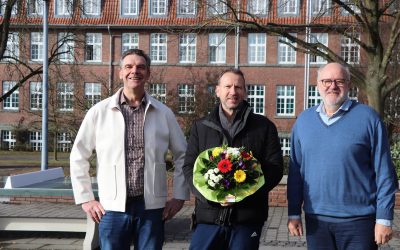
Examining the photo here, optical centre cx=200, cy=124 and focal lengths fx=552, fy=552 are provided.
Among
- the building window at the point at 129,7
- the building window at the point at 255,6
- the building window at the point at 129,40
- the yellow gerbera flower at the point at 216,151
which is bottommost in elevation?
the yellow gerbera flower at the point at 216,151

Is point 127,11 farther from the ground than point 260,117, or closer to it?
farther from the ground

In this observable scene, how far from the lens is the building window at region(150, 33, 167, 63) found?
3850 cm

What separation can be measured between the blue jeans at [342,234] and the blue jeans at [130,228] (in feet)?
3.93

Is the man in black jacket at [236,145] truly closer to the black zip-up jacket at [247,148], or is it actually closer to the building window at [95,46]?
the black zip-up jacket at [247,148]

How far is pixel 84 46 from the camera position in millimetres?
20562

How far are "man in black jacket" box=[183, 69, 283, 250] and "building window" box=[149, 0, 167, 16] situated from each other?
116 feet

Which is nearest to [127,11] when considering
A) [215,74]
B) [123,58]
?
[215,74]

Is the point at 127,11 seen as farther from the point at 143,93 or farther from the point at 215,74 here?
the point at 143,93

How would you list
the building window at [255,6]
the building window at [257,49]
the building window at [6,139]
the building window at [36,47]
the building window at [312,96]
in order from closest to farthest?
1. the building window at [255,6]
2. the building window at [312,96]
3. the building window at [257,49]
4. the building window at [36,47]
5. the building window at [6,139]

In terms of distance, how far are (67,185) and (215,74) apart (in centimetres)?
2800

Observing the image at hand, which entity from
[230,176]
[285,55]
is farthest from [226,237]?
[285,55]

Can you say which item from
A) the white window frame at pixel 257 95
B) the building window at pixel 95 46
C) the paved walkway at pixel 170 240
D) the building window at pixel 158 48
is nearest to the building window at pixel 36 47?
the building window at pixel 95 46

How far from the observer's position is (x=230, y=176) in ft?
12.9

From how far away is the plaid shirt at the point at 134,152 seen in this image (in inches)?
165
